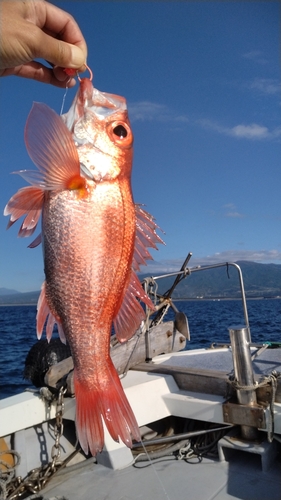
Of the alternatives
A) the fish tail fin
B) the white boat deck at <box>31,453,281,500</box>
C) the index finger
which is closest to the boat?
the white boat deck at <box>31,453,281,500</box>

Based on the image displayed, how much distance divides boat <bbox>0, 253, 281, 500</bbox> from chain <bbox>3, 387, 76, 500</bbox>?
10 millimetres

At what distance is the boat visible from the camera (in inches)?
144

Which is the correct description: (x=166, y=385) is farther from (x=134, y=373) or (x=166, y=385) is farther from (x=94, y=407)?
(x=94, y=407)

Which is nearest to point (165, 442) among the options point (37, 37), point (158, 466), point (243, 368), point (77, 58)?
point (158, 466)

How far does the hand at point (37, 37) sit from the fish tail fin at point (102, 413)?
1.29 meters

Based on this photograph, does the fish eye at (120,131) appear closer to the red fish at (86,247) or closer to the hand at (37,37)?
the red fish at (86,247)

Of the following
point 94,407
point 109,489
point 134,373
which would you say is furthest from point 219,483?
point 94,407

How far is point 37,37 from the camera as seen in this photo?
162 cm

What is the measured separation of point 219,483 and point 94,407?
270 centimetres

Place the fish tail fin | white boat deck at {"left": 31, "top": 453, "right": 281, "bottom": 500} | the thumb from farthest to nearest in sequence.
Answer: white boat deck at {"left": 31, "top": 453, "right": 281, "bottom": 500} < the thumb < the fish tail fin

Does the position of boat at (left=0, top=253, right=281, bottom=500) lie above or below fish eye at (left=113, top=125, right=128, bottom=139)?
below

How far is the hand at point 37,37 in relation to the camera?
61.8 inches

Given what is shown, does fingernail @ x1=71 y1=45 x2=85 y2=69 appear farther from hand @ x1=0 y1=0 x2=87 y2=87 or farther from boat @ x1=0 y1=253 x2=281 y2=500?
boat @ x1=0 y1=253 x2=281 y2=500

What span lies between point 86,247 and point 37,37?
854 millimetres
